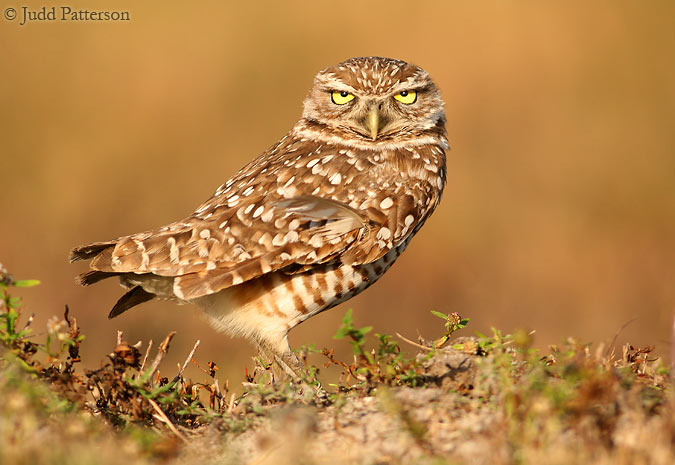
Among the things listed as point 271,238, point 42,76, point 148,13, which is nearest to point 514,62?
point 148,13

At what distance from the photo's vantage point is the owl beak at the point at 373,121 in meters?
5.41

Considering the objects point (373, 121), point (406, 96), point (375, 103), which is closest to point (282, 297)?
point (373, 121)

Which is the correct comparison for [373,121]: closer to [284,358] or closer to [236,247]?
[236,247]

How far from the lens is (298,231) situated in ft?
15.8

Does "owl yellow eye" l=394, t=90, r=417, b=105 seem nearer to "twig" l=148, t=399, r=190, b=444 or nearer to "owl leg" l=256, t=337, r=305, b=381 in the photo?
"owl leg" l=256, t=337, r=305, b=381

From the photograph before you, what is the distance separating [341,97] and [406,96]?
0.41 metres

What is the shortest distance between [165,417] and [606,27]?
1036cm

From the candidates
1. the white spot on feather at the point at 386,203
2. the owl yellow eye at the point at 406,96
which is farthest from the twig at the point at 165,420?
the owl yellow eye at the point at 406,96

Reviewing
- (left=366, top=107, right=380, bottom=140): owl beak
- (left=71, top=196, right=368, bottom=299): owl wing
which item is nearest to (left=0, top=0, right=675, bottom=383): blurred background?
(left=366, top=107, right=380, bottom=140): owl beak

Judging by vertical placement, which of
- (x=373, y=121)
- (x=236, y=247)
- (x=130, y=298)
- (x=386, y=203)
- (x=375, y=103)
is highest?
(x=375, y=103)

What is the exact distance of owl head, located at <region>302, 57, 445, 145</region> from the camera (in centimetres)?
551

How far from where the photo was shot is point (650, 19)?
39.7 feet

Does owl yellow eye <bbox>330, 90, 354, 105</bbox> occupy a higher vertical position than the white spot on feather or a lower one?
higher

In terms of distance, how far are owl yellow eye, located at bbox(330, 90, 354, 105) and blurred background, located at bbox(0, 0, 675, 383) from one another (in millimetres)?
3435
